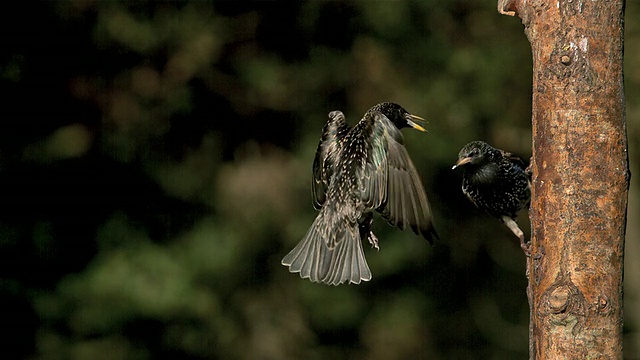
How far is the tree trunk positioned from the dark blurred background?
5.31 m

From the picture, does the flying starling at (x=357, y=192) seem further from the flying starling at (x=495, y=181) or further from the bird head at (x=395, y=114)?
the flying starling at (x=495, y=181)

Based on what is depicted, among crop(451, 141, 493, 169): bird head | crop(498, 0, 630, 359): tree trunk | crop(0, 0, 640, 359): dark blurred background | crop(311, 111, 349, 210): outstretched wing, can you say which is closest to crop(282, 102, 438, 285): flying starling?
crop(311, 111, 349, 210): outstretched wing

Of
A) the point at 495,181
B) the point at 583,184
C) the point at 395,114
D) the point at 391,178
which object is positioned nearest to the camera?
the point at 583,184

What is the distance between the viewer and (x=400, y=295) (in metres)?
8.61

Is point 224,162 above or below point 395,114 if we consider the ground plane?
above

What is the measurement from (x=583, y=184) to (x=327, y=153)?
152cm

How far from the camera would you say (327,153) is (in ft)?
13.0

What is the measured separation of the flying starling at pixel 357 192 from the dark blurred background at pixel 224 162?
386cm

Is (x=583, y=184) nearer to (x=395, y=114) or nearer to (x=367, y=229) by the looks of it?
(x=395, y=114)

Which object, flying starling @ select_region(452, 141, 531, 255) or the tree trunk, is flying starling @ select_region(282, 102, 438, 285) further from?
the tree trunk

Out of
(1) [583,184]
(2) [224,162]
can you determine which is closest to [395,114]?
(1) [583,184]

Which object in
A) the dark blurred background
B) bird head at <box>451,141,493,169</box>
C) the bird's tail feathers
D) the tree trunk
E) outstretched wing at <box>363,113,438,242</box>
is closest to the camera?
the tree trunk

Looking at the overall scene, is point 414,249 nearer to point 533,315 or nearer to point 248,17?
point 248,17

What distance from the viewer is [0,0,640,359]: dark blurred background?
7.70m
